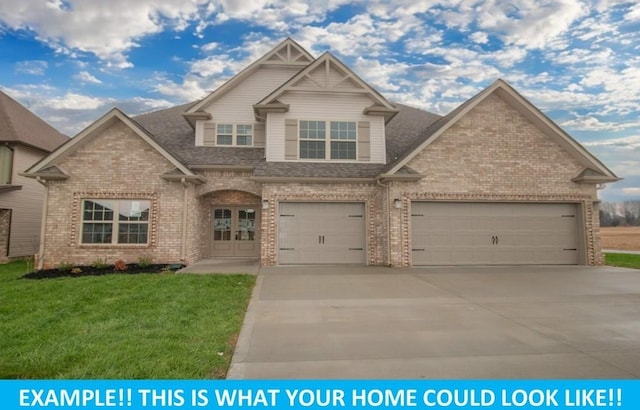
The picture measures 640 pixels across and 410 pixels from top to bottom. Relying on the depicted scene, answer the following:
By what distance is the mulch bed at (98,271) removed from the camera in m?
11.6

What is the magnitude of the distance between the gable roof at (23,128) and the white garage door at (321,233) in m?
13.7

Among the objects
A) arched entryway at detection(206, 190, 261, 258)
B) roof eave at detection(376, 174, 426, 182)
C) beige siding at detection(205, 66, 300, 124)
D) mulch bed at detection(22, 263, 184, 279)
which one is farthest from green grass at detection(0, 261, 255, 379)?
beige siding at detection(205, 66, 300, 124)

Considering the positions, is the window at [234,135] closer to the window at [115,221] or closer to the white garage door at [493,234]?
the window at [115,221]

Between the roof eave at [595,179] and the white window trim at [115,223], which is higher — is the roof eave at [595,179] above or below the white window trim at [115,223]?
above

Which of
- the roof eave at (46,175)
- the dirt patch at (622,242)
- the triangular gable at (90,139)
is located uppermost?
the triangular gable at (90,139)

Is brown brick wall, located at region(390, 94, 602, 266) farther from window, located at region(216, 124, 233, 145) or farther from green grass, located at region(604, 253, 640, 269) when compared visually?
window, located at region(216, 124, 233, 145)

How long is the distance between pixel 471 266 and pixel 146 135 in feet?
40.9

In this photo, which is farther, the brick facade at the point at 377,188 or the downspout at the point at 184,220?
the downspout at the point at 184,220

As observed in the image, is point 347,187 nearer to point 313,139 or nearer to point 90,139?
point 313,139

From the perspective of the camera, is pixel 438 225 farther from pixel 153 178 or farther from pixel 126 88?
pixel 126 88

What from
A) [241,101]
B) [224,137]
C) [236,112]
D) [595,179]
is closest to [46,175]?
[224,137]

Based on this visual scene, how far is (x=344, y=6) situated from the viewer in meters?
14.1

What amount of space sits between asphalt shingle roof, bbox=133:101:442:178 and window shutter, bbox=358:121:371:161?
1.42ft

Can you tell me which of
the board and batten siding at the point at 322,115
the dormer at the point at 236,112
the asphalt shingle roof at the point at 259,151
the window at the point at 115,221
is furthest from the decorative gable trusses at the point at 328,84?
the window at the point at 115,221
